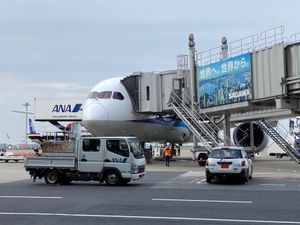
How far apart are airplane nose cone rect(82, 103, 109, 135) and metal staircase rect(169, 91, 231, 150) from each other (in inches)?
177

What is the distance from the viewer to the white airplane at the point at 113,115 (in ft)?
105

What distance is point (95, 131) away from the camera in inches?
1286

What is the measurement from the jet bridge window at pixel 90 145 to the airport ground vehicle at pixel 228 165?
4567 millimetres

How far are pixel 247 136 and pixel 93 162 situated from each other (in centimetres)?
2334

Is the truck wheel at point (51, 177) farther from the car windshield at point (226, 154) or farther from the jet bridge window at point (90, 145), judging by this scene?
the car windshield at point (226, 154)

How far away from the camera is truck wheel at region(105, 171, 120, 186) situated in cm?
1877

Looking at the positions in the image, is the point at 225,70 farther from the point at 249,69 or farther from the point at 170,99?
the point at 170,99

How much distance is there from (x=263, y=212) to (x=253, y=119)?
95.8 ft

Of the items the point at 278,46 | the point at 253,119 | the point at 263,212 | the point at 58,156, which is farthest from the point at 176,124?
the point at 263,212

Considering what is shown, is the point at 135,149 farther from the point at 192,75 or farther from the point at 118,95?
the point at 118,95

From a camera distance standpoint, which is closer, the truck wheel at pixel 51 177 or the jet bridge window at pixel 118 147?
the jet bridge window at pixel 118 147

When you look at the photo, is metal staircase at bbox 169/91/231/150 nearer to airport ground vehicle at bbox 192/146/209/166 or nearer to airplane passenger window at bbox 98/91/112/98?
airport ground vehicle at bbox 192/146/209/166

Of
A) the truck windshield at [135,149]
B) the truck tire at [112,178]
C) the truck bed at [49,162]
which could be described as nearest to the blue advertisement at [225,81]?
the truck windshield at [135,149]

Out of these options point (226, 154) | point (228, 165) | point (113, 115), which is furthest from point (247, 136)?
point (228, 165)
